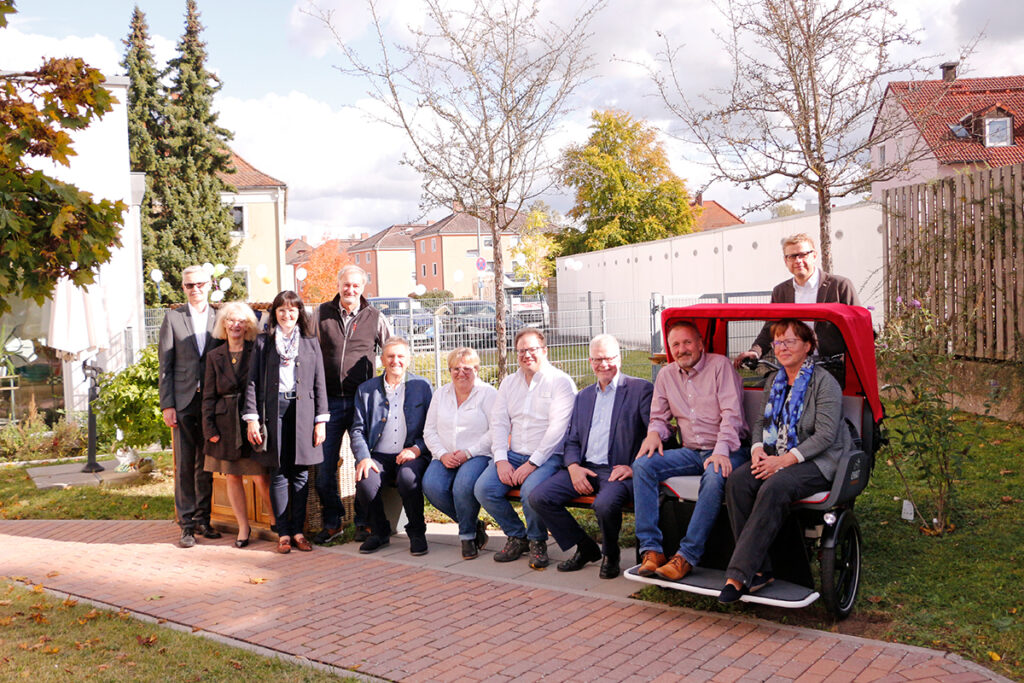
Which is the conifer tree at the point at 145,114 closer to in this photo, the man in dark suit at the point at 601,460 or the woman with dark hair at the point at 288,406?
the woman with dark hair at the point at 288,406

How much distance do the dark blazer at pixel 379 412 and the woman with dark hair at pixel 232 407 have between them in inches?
28.6

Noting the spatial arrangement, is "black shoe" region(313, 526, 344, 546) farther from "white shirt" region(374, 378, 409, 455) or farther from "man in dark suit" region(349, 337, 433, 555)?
"white shirt" region(374, 378, 409, 455)

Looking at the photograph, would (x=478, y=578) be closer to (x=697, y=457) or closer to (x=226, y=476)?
(x=697, y=457)

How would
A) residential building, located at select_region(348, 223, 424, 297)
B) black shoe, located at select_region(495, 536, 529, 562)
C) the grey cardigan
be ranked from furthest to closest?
residential building, located at select_region(348, 223, 424, 297) < black shoe, located at select_region(495, 536, 529, 562) < the grey cardigan

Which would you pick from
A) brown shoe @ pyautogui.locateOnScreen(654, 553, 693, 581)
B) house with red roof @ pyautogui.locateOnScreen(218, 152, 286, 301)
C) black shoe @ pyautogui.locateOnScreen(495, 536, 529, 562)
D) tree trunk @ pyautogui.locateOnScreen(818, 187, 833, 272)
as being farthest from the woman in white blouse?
house with red roof @ pyautogui.locateOnScreen(218, 152, 286, 301)

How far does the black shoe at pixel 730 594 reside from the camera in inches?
191

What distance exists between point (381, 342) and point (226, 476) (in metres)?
1.63

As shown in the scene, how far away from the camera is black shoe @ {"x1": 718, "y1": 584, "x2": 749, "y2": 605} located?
485cm

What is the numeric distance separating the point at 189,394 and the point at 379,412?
1592 mm

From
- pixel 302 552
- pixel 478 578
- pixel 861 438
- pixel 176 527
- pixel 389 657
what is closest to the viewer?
pixel 389 657

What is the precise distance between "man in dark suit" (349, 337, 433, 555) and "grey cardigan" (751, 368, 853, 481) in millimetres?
2888

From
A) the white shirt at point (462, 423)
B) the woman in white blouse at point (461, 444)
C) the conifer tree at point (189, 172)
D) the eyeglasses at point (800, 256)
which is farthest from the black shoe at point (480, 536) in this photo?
the conifer tree at point (189, 172)

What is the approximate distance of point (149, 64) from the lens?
35062mm

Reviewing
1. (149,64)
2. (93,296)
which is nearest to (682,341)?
(93,296)
